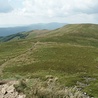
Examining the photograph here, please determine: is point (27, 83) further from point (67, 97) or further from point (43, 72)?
point (43, 72)

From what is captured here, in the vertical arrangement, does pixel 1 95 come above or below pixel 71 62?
above

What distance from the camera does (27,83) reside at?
1889cm

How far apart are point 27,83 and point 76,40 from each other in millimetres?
108042

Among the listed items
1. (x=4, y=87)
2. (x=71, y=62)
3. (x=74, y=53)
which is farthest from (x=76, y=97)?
(x=74, y=53)

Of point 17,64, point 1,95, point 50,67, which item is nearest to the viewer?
point 1,95

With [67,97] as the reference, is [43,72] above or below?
below

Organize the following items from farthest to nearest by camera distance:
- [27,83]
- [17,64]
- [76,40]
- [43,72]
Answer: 1. [76,40]
2. [17,64]
3. [43,72]
4. [27,83]

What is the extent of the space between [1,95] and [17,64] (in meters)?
50.4

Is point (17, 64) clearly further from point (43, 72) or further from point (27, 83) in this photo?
point (27, 83)

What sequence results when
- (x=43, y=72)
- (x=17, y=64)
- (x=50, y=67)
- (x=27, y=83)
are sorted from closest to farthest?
(x=27, y=83), (x=43, y=72), (x=50, y=67), (x=17, y=64)

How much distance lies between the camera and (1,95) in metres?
17.5

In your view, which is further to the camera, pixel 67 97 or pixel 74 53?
pixel 74 53

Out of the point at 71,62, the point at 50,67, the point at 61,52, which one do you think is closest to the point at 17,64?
the point at 50,67

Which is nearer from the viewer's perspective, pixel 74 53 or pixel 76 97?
pixel 76 97
